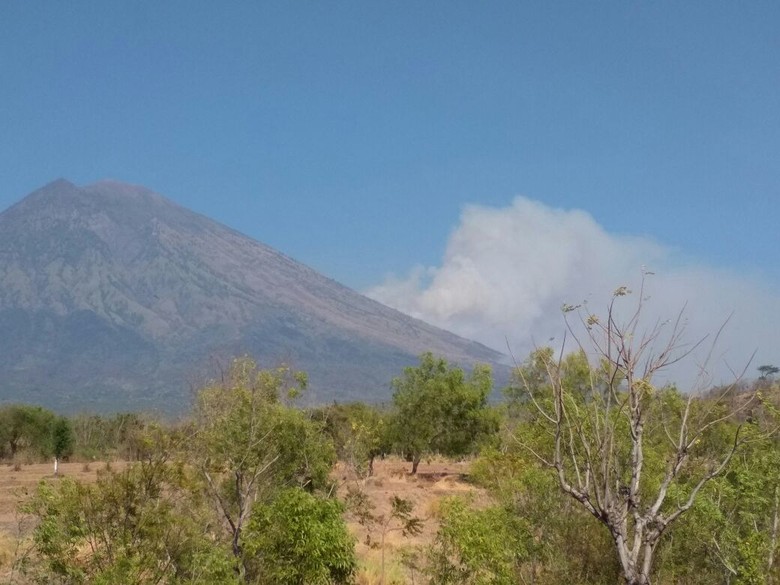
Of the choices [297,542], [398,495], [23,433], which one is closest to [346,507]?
[297,542]

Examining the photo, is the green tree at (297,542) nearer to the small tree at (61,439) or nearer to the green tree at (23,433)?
the green tree at (23,433)

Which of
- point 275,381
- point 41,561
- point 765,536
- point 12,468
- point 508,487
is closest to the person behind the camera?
point 41,561

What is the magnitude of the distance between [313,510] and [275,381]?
4491 millimetres

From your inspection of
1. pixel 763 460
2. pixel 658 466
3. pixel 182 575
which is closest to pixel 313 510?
pixel 182 575

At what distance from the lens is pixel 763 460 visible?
1414cm

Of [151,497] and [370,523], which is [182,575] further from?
[370,523]

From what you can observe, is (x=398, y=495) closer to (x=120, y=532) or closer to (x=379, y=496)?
(x=379, y=496)

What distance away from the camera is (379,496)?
1382 inches

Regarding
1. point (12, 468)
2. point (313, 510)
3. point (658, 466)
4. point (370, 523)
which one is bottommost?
point (12, 468)

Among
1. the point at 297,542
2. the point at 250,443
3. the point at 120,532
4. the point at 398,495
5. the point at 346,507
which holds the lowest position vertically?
the point at 398,495

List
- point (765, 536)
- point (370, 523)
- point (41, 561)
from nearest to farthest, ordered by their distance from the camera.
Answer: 1. point (41, 561)
2. point (765, 536)
3. point (370, 523)

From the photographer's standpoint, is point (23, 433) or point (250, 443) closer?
point (250, 443)

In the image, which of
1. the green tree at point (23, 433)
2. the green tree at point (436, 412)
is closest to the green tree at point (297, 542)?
the green tree at point (436, 412)

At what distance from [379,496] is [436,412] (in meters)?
12.2
